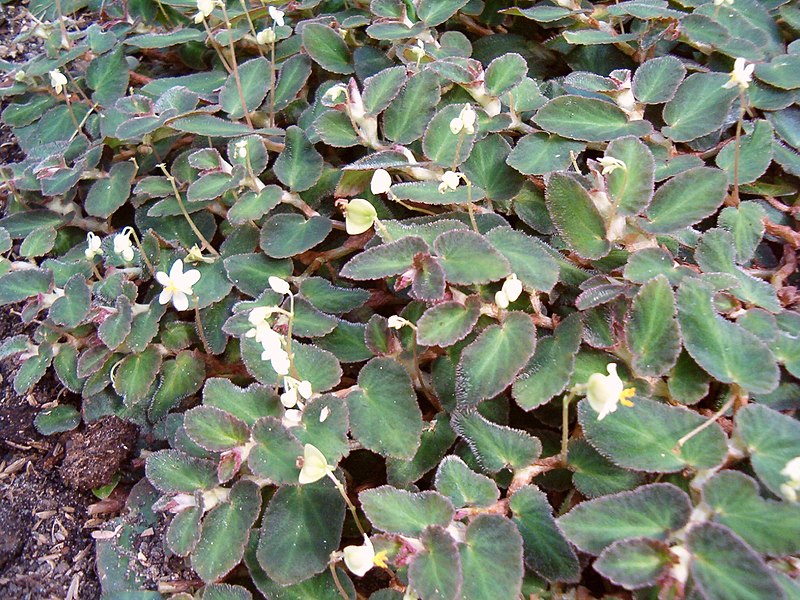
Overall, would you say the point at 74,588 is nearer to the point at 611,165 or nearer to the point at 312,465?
the point at 312,465

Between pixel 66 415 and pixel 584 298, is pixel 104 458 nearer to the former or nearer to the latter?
pixel 66 415

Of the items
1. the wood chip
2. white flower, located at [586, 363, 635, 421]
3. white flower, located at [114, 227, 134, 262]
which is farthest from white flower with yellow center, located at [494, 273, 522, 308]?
the wood chip

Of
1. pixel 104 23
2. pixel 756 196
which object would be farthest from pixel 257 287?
pixel 104 23

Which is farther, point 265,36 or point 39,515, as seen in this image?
point 265,36

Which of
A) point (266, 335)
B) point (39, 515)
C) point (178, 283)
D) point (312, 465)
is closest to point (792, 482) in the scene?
point (312, 465)

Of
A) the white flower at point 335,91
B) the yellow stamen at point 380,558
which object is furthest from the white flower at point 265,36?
the yellow stamen at point 380,558
